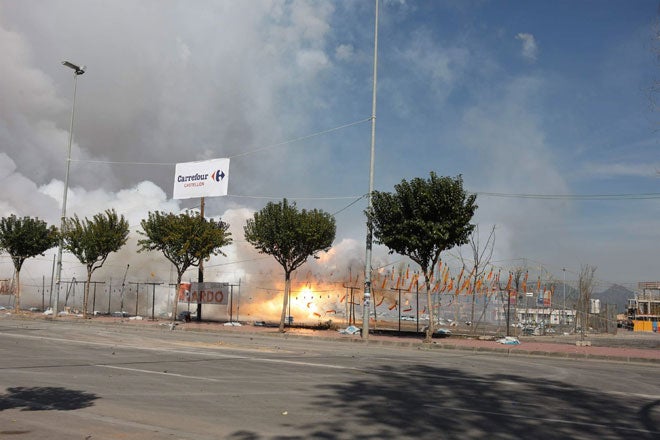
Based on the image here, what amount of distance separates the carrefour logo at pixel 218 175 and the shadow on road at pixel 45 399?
3181 centimetres

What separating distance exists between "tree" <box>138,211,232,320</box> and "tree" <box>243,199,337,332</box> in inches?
183

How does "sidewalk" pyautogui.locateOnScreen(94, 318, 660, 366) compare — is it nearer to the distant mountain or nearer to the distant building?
the distant mountain

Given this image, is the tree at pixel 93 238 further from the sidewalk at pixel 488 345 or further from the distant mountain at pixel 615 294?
the distant mountain at pixel 615 294

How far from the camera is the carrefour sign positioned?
133 ft

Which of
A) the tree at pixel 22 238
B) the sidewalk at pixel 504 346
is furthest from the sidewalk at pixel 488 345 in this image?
the tree at pixel 22 238

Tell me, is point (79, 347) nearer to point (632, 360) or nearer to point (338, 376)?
point (338, 376)

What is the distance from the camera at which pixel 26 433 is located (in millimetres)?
6441

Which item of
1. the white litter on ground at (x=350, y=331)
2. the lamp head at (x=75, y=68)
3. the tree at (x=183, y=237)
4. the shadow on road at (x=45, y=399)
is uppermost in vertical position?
the lamp head at (x=75, y=68)

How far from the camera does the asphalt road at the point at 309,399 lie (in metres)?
6.85

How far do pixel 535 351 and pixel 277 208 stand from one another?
14.3 meters

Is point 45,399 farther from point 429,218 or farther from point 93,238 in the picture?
point 93,238

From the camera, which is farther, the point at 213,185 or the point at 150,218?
the point at 213,185

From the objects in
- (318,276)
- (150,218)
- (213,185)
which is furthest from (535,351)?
(318,276)

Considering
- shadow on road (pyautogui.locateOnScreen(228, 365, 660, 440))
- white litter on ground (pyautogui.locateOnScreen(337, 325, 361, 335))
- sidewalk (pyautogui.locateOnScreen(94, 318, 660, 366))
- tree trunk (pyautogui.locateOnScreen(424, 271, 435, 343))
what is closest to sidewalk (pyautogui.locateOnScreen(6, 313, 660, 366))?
sidewalk (pyautogui.locateOnScreen(94, 318, 660, 366))
